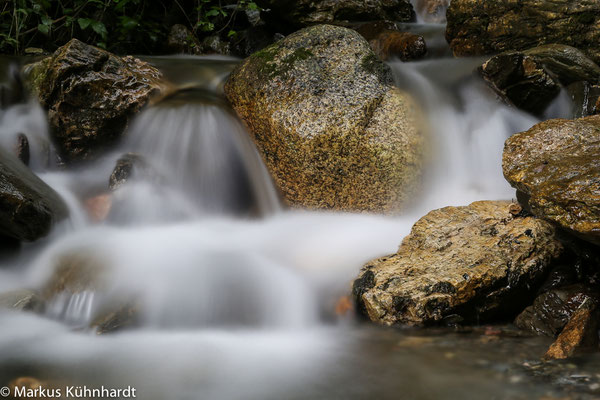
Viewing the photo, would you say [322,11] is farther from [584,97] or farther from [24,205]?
[24,205]

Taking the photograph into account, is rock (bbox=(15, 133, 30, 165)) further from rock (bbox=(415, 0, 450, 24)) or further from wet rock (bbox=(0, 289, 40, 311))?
rock (bbox=(415, 0, 450, 24))

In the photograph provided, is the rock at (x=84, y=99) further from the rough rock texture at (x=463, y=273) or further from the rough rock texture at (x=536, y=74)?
the rough rock texture at (x=536, y=74)

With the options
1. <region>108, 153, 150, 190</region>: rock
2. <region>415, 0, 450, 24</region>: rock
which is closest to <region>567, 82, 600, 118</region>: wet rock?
<region>415, 0, 450, 24</region>: rock

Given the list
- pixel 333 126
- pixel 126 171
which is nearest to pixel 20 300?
pixel 126 171

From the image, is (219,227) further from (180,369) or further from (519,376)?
(519,376)

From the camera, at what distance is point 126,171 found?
5.05 meters

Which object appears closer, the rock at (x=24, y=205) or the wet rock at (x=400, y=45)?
the rock at (x=24, y=205)

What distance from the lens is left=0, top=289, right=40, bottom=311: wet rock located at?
11.4ft

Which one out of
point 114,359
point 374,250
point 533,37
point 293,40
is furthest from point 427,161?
point 114,359

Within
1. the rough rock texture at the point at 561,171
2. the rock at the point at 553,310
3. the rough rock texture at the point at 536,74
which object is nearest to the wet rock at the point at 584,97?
the rough rock texture at the point at 536,74

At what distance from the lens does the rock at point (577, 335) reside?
2.70 meters

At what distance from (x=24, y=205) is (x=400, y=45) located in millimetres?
5737

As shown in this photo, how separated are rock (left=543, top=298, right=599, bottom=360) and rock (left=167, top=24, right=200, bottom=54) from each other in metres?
8.21

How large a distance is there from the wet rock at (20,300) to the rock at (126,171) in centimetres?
166
